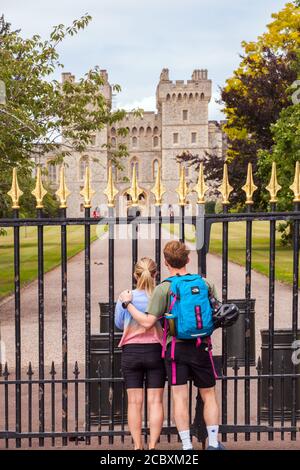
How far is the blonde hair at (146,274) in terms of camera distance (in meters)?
4.49

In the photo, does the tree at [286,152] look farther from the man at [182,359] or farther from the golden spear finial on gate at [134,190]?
the man at [182,359]

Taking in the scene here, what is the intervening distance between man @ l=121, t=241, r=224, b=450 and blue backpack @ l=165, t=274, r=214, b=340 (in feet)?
0.28

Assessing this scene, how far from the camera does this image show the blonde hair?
449cm

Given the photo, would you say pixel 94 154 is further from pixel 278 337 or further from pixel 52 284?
pixel 278 337

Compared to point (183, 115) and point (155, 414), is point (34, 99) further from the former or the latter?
point (183, 115)

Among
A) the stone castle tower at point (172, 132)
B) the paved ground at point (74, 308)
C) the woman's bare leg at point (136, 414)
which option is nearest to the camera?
the woman's bare leg at point (136, 414)

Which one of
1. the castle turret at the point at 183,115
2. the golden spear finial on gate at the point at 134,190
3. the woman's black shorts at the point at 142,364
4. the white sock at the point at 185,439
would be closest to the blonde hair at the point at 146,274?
the woman's black shorts at the point at 142,364

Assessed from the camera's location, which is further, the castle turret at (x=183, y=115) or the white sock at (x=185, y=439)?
the castle turret at (x=183, y=115)

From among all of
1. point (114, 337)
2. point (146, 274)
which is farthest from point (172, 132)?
point (146, 274)

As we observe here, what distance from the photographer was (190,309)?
429 cm

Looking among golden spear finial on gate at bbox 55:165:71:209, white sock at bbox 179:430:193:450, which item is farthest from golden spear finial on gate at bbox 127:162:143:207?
white sock at bbox 179:430:193:450

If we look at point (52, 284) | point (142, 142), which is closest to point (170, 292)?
point (52, 284)

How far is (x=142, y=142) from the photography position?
72.3 metres

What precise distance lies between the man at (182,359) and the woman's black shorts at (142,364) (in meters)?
0.11
